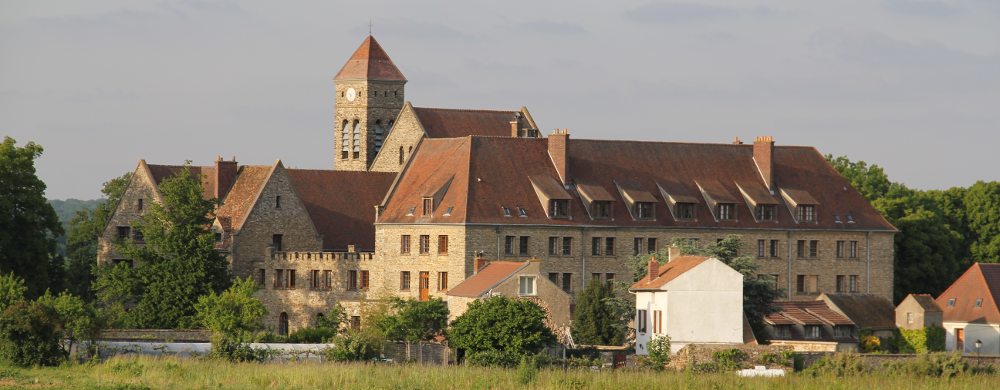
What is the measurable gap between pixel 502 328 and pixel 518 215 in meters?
15.5

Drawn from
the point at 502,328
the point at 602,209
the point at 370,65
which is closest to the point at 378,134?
the point at 370,65

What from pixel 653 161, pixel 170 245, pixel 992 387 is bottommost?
pixel 992 387

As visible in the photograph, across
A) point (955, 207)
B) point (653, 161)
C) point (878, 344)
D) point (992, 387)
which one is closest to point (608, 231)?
point (653, 161)

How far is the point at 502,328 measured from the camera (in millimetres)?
50781

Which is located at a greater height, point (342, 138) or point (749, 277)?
point (342, 138)

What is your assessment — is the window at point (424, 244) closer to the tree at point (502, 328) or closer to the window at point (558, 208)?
the window at point (558, 208)

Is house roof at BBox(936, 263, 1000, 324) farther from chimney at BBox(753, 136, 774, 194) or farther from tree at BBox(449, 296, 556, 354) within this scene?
tree at BBox(449, 296, 556, 354)

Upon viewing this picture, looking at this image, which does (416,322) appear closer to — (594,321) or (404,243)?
(594,321)

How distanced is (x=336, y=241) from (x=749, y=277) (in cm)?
2126

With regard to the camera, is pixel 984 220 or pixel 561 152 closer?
pixel 561 152

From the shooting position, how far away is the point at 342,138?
292ft

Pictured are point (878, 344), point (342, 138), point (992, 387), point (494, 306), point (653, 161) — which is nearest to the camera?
point (992, 387)

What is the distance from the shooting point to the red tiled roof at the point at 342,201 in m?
73.1

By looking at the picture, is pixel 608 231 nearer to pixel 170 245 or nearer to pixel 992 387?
pixel 170 245
